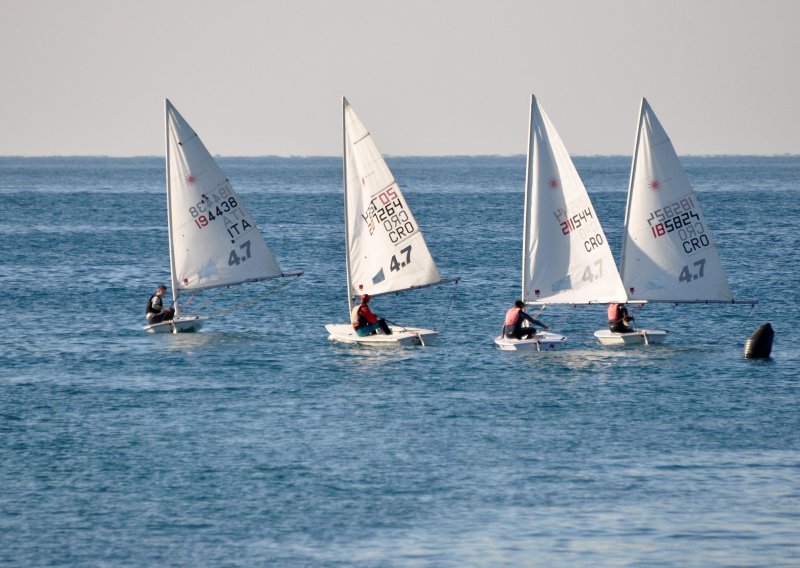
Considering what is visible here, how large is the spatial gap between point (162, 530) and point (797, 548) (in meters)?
12.4

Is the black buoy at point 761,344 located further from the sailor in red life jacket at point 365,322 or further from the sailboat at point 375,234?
the sailor in red life jacket at point 365,322

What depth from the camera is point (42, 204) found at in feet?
486

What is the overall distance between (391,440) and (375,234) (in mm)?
A: 13834

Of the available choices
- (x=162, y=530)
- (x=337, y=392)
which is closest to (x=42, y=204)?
(x=337, y=392)

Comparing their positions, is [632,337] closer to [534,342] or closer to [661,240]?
[661,240]

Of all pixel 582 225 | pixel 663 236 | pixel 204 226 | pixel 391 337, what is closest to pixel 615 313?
pixel 663 236

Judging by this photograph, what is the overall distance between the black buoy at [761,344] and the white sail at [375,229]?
10801 mm

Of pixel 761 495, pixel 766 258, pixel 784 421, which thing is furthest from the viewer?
pixel 766 258

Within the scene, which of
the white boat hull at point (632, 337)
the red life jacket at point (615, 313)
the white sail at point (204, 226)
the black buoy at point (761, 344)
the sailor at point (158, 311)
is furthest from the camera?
the sailor at point (158, 311)

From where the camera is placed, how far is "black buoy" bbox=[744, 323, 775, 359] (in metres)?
44.3

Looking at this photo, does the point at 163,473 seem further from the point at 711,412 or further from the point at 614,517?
the point at 711,412

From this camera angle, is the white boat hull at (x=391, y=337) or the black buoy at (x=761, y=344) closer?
the black buoy at (x=761, y=344)

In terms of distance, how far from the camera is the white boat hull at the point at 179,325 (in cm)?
4972

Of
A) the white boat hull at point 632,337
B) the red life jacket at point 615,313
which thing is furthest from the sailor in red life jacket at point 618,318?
the white boat hull at point 632,337
